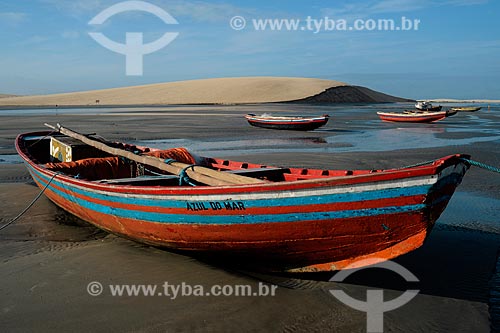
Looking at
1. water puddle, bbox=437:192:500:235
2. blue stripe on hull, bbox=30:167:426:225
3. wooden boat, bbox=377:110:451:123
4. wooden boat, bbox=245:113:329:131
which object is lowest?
water puddle, bbox=437:192:500:235

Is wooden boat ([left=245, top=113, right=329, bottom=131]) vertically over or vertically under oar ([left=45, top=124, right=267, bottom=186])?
over

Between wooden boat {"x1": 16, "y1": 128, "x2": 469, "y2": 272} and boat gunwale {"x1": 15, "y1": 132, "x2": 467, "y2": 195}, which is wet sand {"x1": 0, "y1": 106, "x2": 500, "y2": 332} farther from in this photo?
boat gunwale {"x1": 15, "y1": 132, "x2": 467, "y2": 195}

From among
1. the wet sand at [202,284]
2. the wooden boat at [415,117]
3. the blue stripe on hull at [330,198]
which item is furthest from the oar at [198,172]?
the wooden boat at [415,117]

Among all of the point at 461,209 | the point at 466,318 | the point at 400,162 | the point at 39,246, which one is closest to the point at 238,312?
the point at 466,318

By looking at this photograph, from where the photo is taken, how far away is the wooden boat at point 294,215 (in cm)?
406

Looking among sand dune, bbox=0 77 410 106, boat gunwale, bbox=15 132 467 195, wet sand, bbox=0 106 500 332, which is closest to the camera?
boat gunwale, bbox=15 132 467 195

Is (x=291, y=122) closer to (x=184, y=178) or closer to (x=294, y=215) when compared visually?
(x=184, y=178)

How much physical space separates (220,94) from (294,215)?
239ft

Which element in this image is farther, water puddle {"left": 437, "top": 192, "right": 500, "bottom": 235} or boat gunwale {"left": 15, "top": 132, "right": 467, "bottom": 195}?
water puddle {"left": 437, "top": 192, "right": 500, "bottom": 235}

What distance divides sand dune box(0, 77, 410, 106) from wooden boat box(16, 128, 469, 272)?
64.0 meters

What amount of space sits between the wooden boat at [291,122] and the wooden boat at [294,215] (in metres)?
18.6

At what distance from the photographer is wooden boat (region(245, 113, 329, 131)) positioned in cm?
2428

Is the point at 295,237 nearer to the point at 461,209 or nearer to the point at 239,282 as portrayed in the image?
the point at 239,282

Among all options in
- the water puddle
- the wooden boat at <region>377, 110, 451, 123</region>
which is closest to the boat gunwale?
the water puddle
